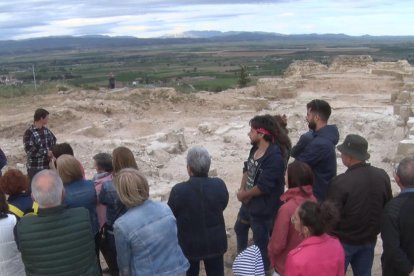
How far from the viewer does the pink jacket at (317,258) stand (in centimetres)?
315

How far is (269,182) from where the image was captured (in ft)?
15.3

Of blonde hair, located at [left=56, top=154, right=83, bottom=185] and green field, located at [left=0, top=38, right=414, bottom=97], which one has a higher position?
blonde hair, located at [left=56, top=154, right=83, bottom=185]

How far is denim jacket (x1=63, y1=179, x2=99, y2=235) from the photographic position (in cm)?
419

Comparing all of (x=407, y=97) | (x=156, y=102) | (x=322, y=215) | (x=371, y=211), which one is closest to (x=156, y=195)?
(x=371, y=211)

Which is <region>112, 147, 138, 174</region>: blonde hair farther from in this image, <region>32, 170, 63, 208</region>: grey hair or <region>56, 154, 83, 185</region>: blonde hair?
<region>32, 170, 63, 208</region>: grey hair

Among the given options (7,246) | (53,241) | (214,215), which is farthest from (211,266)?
(7,246)

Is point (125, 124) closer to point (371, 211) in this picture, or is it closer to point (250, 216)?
point (250, 216)

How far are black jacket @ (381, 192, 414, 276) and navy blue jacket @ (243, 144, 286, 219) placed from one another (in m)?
1.22

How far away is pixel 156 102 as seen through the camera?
18656 millimetres

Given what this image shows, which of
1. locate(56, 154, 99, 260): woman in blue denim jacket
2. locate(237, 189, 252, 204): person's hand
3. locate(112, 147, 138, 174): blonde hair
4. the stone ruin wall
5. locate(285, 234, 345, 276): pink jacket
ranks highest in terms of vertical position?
locate(112, 147, 138, 174): blonde hair

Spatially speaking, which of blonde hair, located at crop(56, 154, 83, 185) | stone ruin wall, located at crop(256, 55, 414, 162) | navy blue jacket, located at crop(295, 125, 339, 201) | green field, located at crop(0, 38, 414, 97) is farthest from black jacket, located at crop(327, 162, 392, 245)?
green field, located at crop(0, 38, 414, 97)

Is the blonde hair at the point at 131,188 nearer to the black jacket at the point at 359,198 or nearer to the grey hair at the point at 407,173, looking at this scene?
the black jacket at the point at 359,198

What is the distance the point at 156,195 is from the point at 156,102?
1081 centimetres

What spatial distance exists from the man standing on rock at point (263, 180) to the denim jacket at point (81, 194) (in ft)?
4.85
